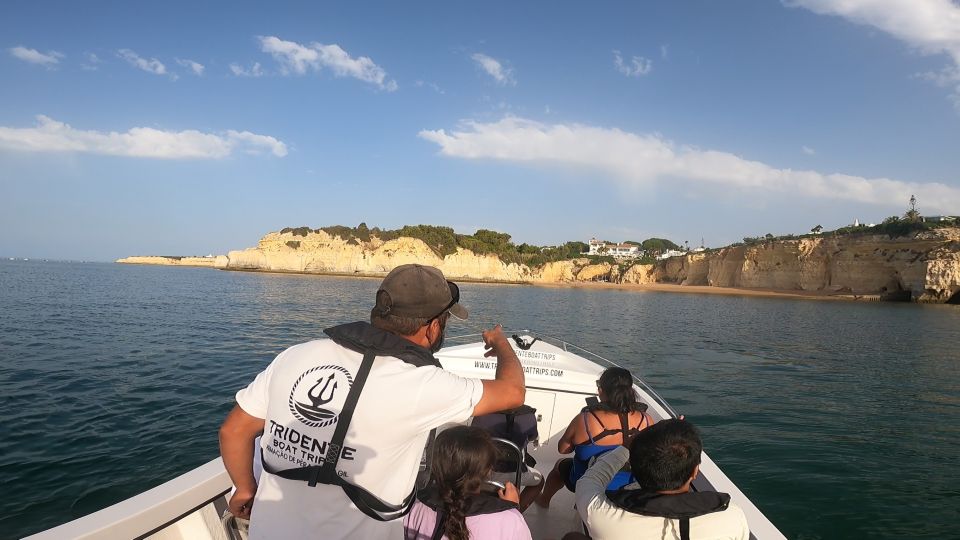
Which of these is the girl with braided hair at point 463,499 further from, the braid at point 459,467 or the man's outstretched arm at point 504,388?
the man's outstretched arm at point 504,388

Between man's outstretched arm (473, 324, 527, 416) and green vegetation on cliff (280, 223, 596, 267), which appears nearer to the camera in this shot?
man's outstretched arm (473, 324, 527, 416)

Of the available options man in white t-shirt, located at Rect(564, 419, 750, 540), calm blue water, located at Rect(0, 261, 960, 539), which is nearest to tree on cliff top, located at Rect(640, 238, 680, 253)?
calm blue water, located at Rect(0, 261, 960, 539)

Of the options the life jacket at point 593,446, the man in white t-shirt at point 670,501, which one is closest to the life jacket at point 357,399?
the man in white t-shirt at point 670,501

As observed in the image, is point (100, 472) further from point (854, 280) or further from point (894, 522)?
point (854, 280)

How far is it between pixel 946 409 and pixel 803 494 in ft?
21.9

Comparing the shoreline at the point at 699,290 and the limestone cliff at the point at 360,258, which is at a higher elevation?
the limestone cliff at the point at 360,258

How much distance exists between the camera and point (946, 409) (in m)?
9.83

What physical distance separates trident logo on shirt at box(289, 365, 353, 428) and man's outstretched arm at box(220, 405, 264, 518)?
0.30 meters

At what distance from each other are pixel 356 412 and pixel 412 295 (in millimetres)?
417

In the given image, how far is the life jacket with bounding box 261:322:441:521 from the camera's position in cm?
148

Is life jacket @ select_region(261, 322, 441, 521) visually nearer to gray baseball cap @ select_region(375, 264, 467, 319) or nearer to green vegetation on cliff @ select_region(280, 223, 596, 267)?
gray baseball cap @ select_region(375, 264, 467, 319)

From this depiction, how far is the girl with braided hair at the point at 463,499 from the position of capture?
1898 millimetres

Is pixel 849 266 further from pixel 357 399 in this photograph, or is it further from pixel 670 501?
pixel 357 399

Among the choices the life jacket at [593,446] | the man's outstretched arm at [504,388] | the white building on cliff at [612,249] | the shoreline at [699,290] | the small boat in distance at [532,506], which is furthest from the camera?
the white building on cliff at [612,249]
